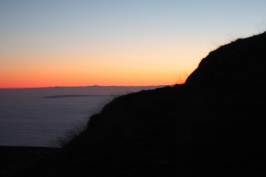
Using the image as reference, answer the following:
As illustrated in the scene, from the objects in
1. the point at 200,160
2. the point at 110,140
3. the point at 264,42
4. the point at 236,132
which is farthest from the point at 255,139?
the point at 264,42

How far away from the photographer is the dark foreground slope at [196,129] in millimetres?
7086

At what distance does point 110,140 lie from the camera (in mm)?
10211

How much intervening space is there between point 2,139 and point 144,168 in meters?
60.8

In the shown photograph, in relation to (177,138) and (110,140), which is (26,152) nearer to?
(110,140)

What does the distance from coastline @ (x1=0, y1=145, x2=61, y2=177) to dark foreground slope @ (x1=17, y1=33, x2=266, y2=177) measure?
554 cm

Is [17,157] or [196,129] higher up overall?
[196,129]

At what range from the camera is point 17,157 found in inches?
734

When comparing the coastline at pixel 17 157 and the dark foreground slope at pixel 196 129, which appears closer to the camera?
the dark foreground slope at pixel 196 129

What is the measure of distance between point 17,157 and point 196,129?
12.8m

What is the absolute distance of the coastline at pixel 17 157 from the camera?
51.8ft

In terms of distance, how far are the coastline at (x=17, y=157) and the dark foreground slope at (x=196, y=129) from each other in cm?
554

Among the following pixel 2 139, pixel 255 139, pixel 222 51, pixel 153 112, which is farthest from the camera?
pixel 2 139

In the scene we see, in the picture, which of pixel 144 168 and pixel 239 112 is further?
pixel 239 112

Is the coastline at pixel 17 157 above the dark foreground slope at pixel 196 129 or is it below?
below
